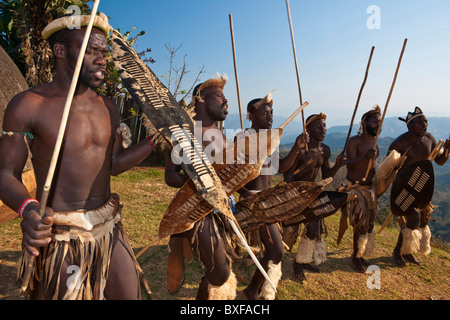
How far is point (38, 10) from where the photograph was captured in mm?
8281

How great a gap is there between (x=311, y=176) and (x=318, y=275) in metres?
1.60

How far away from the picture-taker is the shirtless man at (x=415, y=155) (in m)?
5.37

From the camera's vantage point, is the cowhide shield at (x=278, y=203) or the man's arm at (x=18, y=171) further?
the cowhide shield at (x=278, y=203)

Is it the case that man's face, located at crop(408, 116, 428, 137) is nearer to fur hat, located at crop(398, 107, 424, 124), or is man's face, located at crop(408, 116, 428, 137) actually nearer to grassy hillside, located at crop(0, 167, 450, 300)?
fur hat, located at crop(398, 107, 424, 124)

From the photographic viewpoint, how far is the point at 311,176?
482 cm

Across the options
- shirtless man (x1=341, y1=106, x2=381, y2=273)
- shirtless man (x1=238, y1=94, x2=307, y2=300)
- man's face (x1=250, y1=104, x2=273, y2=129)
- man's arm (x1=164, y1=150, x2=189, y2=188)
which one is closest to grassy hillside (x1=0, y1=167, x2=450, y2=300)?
shirtless man (x1=238, y1=94, x2=307, y2=300)

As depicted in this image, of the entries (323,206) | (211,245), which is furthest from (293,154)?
(211,245)

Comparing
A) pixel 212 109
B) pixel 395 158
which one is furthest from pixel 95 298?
pixel 395 158

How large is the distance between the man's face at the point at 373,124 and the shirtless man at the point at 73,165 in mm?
4511

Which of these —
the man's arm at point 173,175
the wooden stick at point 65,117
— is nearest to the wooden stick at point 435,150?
the man's arm at point 173,175

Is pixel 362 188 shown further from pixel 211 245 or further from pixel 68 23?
pixel 68 23

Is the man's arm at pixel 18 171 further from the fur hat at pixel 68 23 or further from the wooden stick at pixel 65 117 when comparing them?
the fur hat at pixel 68 23

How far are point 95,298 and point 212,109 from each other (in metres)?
2.05

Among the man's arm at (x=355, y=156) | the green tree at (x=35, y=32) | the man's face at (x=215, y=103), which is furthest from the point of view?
the green tree at (x=35, y=32)
